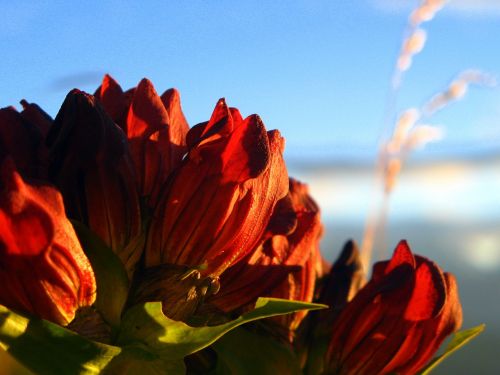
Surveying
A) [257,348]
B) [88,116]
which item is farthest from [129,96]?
[257,348]

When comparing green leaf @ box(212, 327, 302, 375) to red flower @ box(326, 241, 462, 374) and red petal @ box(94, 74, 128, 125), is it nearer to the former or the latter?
red flower @ box(326, 241, 462, 374)

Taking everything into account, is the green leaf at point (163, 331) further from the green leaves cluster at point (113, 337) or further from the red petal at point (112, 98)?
the red petal at point (112, 98)

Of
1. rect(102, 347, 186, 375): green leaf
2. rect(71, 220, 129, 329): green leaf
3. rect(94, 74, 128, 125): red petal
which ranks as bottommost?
rect(102, 347, 186, 375): green leaf

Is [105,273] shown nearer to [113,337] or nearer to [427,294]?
[113,337]

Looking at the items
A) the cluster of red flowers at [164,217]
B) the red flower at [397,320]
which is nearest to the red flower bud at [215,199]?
the cluster of red flowers at [164,217]

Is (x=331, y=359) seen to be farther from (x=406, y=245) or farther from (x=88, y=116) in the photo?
(x=88, y=116)

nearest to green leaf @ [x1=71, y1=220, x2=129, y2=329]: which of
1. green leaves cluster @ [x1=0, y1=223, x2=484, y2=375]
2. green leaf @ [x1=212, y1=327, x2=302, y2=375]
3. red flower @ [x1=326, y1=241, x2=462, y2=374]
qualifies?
green leaves cluster @ [x1=0, y1=223, x2=484, y2=375]
